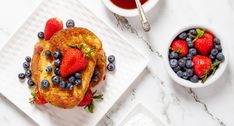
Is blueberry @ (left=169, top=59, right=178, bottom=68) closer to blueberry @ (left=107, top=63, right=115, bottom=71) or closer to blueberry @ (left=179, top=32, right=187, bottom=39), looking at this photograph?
blueberry @ (left=179, top=32, right=187, bottom=39)

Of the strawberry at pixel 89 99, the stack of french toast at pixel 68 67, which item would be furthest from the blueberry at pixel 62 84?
the strawberry at pixel 89 99

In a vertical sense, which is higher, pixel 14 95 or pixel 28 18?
pixel 28 18

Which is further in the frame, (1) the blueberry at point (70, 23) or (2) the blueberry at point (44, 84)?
(1) the blueberry at point (70, 23)

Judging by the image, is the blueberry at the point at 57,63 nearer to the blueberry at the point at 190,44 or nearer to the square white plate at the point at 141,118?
the square white plate at the point at 141,118

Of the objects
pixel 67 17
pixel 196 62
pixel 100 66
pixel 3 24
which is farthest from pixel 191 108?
pixel 3 24

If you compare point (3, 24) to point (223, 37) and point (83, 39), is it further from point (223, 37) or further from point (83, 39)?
point (223, 37)

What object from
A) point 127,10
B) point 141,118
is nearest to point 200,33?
point 127,10

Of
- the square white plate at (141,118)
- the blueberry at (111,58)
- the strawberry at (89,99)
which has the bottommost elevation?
the square white plate at (141,118)
